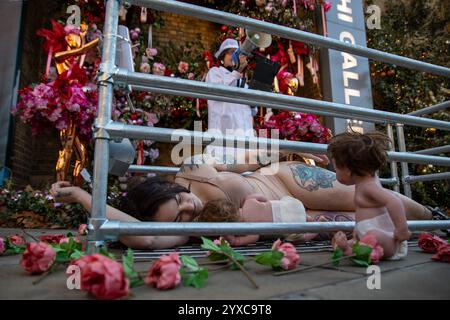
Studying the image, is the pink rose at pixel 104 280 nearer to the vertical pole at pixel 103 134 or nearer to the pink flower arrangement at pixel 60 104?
the vertical pole at pixel 103 134

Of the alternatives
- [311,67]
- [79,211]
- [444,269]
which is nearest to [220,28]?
[311,67]

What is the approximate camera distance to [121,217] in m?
1.34

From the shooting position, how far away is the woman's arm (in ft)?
4.42

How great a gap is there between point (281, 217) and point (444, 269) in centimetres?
69

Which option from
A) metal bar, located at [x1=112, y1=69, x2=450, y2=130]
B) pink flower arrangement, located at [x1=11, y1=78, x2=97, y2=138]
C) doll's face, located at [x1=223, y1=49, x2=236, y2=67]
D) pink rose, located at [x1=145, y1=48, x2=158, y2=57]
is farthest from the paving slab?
pink rose, located at [x1=145, y1=48, x2=158, y2=57]

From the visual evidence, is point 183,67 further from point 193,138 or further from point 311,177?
point 193,138

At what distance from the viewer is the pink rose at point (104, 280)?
635mm

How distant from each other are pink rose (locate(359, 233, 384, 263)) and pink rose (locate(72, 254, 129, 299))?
71 cm

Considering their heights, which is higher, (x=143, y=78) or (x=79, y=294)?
(x=143, y=78)

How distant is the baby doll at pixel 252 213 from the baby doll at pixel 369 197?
1.33 feet

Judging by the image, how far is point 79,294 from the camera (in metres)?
→ 0.71

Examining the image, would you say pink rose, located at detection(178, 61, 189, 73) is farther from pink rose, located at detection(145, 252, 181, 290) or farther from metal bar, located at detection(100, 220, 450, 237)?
pink rose, located at detection(145, 252, 181, 290)

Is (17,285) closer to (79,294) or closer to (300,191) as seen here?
(79,294)

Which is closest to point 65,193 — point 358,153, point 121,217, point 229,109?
point 121,217
